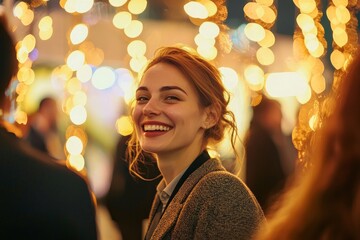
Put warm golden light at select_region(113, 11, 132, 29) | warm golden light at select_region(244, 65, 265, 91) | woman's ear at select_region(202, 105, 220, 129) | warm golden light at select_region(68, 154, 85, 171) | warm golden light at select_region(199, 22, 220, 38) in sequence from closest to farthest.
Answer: woman's ear at select_region(202, 105, 220, 129)
warm golden light at select_region(199, 22, 220, 38)
warm golden light at select_region(68, 154, 85, 171)
warm golden light at select_region(113, 11, 132, 29)
warm golden light at select_region(244, 65, 265, 91)

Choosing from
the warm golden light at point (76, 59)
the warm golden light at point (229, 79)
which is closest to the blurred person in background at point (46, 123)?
the warm golden light at point (76, 59)

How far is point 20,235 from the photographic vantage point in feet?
7.43

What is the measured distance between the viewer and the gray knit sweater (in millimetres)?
2934

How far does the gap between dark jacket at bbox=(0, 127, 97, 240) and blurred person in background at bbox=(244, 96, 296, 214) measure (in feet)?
16.5

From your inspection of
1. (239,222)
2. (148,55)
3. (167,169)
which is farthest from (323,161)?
(148,55)

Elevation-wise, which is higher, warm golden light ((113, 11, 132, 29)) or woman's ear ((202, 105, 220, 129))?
woman's ear ((202, 105, 220, 129))

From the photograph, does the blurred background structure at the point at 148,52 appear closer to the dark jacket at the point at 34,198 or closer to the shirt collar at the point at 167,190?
the shirt collar at the point at 167,190

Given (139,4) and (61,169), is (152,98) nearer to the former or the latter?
(61,169)

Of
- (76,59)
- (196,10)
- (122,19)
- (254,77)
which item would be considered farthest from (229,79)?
(254,77)

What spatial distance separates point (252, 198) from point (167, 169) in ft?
1.51

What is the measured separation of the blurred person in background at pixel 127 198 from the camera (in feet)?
21.3

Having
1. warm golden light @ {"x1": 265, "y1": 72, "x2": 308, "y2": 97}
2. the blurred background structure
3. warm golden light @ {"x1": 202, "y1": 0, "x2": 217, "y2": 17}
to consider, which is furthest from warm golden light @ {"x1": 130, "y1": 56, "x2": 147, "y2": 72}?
warm golden light @ {"x1": 265, "y1": 72, "x2": 308, "y2": 97}

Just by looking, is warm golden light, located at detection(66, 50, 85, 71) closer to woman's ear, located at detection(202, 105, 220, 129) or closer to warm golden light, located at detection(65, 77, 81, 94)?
warm golden light, located at detection(65, 77, 81, 94)

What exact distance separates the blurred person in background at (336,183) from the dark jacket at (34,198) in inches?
26.7
